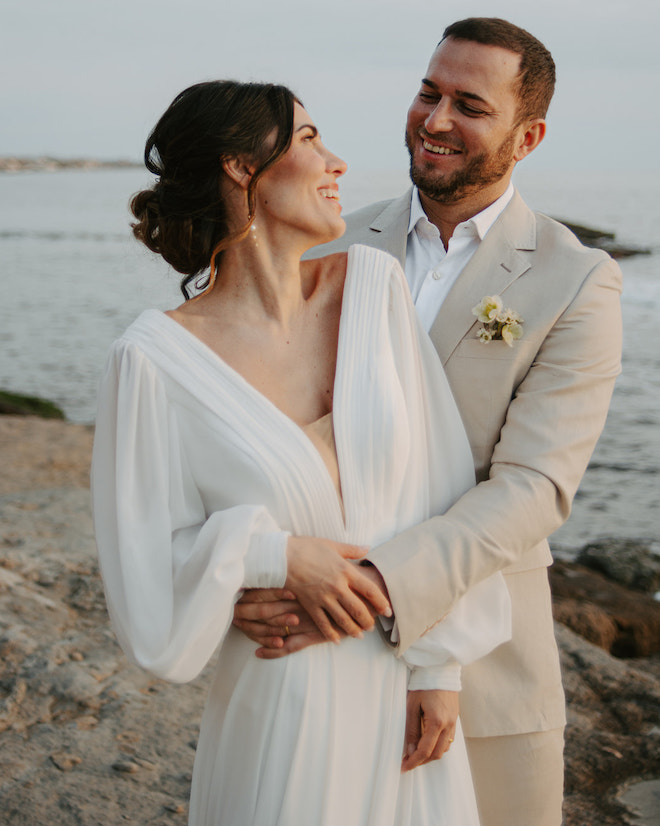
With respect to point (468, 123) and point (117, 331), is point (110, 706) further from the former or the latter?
point (117, 331)

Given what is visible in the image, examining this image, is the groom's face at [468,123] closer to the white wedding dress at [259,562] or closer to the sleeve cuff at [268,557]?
the white wedding dress at [259,562]

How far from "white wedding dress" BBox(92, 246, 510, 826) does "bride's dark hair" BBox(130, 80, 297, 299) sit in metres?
0.26

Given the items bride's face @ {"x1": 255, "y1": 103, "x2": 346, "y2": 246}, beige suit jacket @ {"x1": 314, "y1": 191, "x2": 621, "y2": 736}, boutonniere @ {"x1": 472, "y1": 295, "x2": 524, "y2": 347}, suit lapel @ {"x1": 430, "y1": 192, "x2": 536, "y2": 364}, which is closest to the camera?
beige suit jacket @ {"x1": 314, "y1": 191, "x2": 621, "y2": 736}

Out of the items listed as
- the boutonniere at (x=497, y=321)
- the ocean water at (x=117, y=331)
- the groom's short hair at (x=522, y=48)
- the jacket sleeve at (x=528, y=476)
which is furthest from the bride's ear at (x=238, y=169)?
the groom's short hair at (x=522, y=48)

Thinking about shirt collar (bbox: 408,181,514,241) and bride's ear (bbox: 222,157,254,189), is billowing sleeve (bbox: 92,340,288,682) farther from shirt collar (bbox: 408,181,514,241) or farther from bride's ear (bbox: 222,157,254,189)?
shirt collar (bbox: 408,181,514,241)

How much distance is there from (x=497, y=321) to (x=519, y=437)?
0.32m

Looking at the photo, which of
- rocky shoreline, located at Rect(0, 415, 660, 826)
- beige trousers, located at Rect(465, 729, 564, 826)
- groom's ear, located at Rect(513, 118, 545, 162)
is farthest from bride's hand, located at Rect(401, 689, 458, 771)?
groom's ear, located at Rect(513, 118, 545, 162)

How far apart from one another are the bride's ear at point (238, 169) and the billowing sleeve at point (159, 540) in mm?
487

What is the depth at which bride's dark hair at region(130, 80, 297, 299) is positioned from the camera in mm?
2215

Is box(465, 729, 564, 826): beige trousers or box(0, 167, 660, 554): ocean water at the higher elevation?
box(465, 729, 564, 826): beige trousers

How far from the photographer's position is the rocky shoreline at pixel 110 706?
330 centimetres

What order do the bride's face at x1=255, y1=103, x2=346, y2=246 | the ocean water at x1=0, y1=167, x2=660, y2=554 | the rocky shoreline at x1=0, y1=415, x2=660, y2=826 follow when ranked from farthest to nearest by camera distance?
the ocean water at x1=0, y1=167, x2=660, y2=554
the rocky shoreline at x1=0, y1=415, x2=660, y2=826
the bride's face at x1=255, y1=103, x2=346, y2=246

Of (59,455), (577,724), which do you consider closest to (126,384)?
(577,724)

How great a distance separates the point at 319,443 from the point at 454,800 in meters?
0.90
